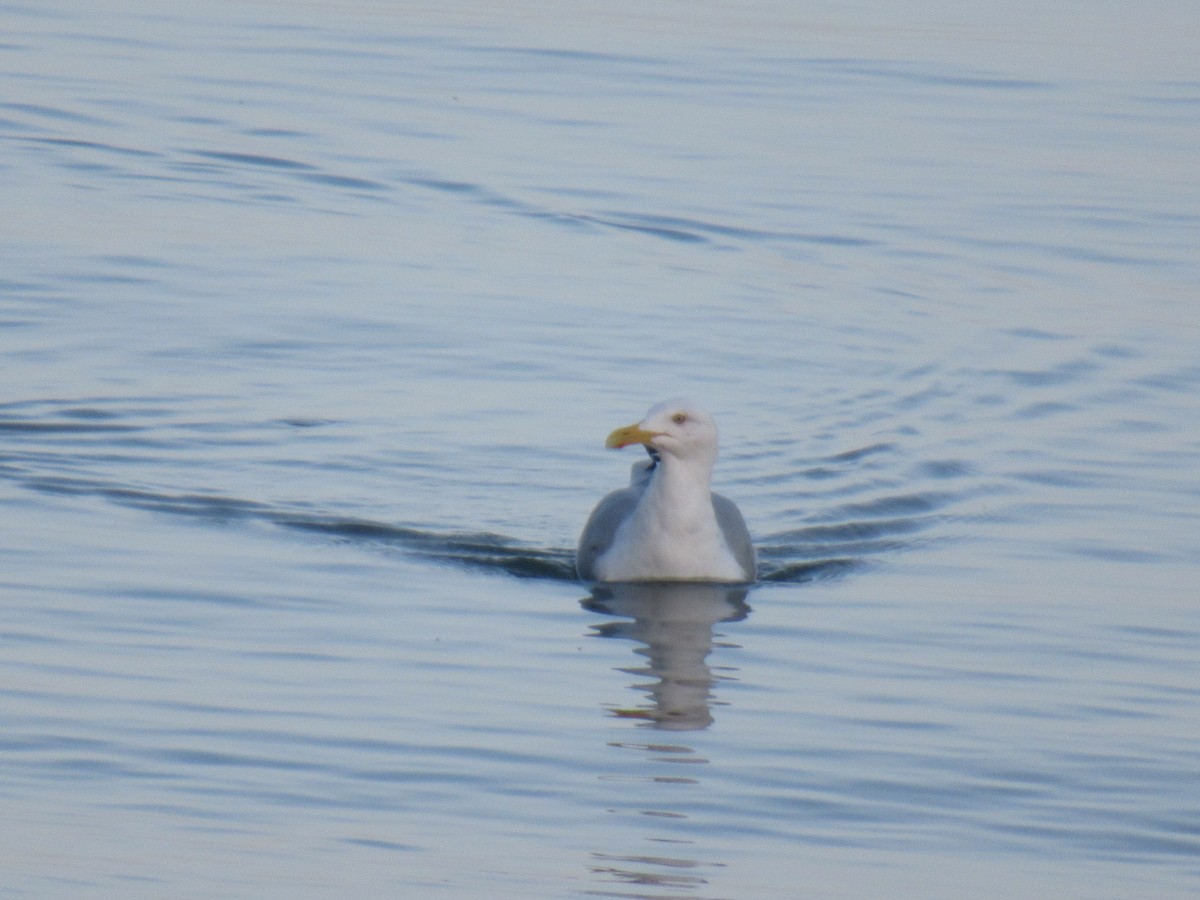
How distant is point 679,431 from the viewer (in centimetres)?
1241

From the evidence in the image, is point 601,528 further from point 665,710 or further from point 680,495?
point 665,710

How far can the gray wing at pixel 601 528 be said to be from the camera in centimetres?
1255

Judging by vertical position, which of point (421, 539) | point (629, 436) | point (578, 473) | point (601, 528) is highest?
point (629, 436)

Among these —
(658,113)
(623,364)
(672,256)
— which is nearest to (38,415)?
(623,364)

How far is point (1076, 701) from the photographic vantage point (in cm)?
1031

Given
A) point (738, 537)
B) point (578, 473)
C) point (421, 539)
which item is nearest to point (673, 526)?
point (738, 537)

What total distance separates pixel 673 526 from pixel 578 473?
2.43 m

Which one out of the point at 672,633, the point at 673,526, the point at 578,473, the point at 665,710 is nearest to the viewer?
the point at 665,710

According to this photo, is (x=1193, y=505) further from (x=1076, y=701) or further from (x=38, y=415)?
(x=38, y=415)

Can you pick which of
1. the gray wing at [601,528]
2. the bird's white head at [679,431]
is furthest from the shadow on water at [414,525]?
the bird's white head at [679,431]

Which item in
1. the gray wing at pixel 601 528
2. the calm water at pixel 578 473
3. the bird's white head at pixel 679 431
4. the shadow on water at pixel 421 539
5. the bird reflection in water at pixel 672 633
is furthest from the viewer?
the shadow on water at pixel 421 539

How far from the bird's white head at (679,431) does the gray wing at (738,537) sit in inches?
16.4

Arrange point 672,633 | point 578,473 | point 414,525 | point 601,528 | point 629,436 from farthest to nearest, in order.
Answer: point 578,473 < point 414,525 < point 601,528 < point 629,436 < point 672,633

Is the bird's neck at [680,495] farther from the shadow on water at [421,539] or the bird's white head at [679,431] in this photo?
the shadow on water at [421,539]
